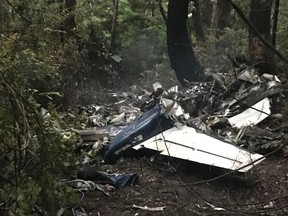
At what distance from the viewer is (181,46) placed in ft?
33.8

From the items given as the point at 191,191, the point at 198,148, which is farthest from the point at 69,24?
the point at 191,191

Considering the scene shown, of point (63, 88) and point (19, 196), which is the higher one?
point (19, 196)

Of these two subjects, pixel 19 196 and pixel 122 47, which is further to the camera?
pixel 122 47

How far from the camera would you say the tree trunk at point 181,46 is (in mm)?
10078

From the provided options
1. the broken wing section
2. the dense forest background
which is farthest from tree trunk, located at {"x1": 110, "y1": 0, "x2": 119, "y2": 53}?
the broken wing section

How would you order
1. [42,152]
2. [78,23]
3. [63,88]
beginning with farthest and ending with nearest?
[78,23] < [63,88] < [42,152]

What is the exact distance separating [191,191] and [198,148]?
1.02m

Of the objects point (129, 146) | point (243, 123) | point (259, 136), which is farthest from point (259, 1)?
point (129, 146)

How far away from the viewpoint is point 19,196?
3285 millimetres

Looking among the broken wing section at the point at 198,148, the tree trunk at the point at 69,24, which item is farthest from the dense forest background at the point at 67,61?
the broken wing section at the point at 198,148

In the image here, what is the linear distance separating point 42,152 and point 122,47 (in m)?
11.0

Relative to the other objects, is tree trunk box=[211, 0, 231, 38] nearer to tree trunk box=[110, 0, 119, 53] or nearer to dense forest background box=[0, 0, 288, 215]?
dense forest background box=[0, 0, 288, 215]

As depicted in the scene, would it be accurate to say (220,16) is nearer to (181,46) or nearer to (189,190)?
(181,46)

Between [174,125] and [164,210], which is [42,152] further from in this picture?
[174,125]
